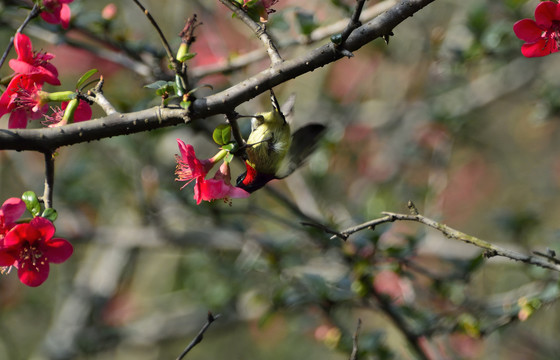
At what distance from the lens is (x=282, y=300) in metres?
2.61

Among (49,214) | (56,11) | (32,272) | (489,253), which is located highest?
(56,11)

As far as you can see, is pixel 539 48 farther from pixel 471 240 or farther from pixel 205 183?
pixel 205 183

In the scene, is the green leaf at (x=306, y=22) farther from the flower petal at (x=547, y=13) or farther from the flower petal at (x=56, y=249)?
the flower petal at (x=56, y=249)

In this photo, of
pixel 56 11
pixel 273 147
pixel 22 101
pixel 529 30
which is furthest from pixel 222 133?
pixel 529 30

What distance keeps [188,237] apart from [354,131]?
5.78 feet

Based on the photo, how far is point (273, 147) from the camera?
1715 millimetres

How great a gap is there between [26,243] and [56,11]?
63cm

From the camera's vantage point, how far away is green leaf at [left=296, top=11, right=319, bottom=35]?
2344 millimetres

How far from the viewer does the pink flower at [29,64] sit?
4.58 ft

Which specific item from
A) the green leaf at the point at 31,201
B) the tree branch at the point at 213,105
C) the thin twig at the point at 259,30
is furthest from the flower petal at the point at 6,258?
the thin twig at the point at 259,30

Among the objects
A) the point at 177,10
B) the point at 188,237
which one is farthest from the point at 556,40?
the point at 177,10

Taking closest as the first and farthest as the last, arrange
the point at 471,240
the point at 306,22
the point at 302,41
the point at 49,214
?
the point at 49,214, the point at 471,240, the point at 306,22, the point at 302,41

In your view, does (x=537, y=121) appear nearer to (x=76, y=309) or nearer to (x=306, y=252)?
(x=306, y=252)

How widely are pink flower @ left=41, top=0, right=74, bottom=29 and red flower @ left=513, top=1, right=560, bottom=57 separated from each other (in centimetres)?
116
